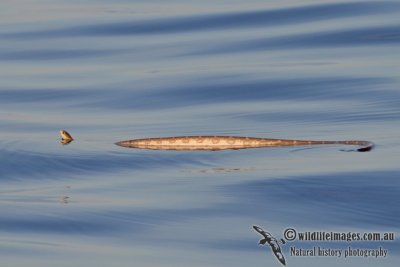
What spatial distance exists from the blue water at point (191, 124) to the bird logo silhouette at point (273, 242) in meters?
0.04

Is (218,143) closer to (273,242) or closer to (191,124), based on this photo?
(191,124)

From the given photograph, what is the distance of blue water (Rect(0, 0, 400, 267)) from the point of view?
27.1ft

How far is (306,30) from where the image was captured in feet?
57.2

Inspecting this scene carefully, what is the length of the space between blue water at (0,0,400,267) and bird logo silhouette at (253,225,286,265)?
4cm

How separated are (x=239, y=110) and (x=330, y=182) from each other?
3.38 meters

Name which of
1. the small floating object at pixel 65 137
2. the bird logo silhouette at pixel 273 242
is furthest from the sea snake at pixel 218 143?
the bird logo silhouette at pixel 273 242

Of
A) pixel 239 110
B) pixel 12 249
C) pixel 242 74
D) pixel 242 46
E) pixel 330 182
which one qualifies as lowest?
pixel 12 249

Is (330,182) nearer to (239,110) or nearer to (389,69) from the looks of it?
(239,110)

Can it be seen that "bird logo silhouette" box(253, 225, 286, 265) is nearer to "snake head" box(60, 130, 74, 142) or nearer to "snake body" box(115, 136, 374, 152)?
"snake body" box(115, 136, 374, 152)

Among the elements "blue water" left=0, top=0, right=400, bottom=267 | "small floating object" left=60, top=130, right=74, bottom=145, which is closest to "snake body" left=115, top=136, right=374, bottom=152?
"blue water" left=0, top=0, right=400, bottom=267

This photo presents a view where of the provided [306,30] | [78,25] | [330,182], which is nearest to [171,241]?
[330,182]

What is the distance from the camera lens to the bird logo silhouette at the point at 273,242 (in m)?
7.71

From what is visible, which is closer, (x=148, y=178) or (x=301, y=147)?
(x=148, y=178)

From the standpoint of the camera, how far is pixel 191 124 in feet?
39.5
